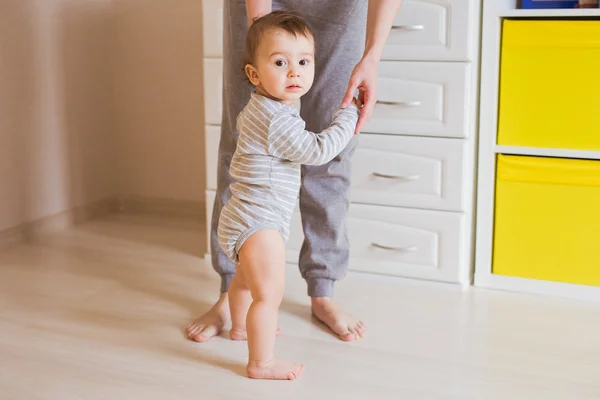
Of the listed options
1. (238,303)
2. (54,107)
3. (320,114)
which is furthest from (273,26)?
(54,107)

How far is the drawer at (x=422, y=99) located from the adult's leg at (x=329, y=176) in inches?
9.9

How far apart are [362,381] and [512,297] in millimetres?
567

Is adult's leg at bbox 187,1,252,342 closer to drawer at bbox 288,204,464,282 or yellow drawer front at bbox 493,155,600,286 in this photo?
drawer at bbox 288,204,464,282

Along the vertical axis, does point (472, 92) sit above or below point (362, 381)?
above

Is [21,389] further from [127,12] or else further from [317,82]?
[127,12]

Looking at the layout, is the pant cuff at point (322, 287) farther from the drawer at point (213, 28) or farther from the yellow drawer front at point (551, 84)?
the drawer at point (213, 28)

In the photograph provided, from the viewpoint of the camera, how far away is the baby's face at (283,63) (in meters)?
1.21

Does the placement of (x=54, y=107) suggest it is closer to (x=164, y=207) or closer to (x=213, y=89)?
(x=164, y=207)

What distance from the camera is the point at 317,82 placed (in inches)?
58.4

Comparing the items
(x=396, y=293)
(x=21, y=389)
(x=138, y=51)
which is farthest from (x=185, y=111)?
(x=21, y=389)

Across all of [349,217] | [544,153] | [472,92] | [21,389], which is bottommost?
[21,389]

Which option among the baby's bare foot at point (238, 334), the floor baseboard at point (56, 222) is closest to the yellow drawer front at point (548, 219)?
the baby's bare foot at point (238, 334)

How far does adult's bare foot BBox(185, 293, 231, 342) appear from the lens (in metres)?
1.49

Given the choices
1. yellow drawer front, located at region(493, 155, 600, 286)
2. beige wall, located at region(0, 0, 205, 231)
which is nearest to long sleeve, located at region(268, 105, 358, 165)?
yellow drawer front, located at region(493, 155, 600, 286)
